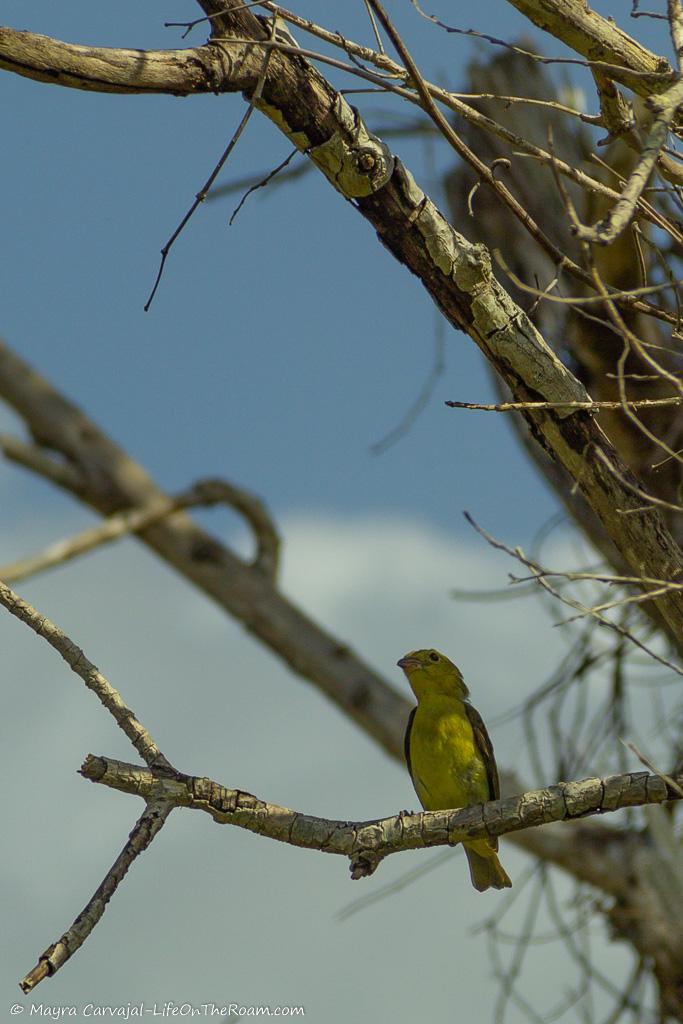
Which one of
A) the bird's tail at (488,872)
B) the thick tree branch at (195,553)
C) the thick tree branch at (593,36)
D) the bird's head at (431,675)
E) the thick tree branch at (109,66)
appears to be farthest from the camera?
the thick tree branch at (195,553)

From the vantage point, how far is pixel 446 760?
5.61m

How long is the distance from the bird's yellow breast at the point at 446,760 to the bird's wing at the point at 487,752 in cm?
2

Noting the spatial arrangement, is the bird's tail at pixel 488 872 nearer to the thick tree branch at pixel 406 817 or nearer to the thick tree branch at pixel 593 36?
the thick tree branch at pixel 406 817

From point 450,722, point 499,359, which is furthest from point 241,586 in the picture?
point 499,359

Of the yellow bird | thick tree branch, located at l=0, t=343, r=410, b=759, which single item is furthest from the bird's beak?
thick tree branch, located at l=0, t=343, r=410, b=759

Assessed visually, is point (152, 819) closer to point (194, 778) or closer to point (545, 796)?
point (194, 778)

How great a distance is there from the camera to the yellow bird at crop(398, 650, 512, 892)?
18.3 feet

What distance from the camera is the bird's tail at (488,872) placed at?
5.55 meters

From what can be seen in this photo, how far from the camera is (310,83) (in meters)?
3.54

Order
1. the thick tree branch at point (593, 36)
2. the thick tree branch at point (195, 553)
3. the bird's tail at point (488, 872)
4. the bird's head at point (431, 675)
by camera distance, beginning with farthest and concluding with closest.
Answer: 1. the thick tree branch at point (195, 553)
2. the bird's head at point (431, 675)
3. the bird's tail at point (488, 872)
4. the thick tree branch at point (593, 36)

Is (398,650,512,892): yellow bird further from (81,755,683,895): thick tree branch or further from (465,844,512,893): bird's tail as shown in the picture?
(81,755,683,895): thick tree branch

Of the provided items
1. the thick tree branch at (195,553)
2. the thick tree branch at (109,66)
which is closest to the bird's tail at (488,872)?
the thick tree branch at (109,66)

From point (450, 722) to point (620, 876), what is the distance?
3919mm

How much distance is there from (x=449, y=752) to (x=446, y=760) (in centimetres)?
4
